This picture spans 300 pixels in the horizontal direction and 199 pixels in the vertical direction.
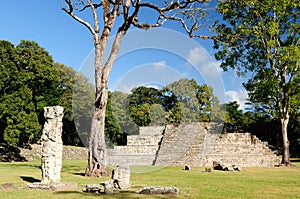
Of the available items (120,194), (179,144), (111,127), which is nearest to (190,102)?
(179,144)

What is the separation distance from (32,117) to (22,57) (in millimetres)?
5301

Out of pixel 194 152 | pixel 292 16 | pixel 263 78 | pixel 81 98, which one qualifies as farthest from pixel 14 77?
pixel 292 16

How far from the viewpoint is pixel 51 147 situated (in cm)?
1152

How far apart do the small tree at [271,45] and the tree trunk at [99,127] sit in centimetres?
910

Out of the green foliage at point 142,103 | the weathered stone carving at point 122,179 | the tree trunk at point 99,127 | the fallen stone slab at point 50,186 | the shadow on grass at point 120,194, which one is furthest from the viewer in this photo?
the green foliage at point 142,103

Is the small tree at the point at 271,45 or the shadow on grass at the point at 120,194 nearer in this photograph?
the shadow on grass at the point at 120,194

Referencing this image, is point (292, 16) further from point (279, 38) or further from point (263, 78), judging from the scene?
point (263, 78)

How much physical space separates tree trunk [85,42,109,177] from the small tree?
9.10 metres

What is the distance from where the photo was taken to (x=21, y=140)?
116 ft

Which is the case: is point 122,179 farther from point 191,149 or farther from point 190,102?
point 190,102

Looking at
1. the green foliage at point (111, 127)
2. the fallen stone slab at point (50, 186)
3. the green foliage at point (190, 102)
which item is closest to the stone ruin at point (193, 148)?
the green foliage at point (190, 102)

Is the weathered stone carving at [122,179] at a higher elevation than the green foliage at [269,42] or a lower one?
lower

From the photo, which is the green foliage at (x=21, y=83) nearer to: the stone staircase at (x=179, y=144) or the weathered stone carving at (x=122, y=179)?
the stone staircase at (x=179, y=144)

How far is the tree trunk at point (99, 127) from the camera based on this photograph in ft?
50.6
